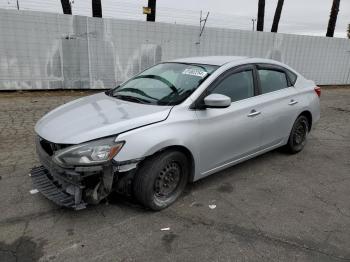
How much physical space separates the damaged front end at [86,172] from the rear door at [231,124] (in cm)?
100

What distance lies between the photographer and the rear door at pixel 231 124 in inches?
149

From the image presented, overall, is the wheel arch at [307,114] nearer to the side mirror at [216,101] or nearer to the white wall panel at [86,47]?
the side mirror at [216,101]

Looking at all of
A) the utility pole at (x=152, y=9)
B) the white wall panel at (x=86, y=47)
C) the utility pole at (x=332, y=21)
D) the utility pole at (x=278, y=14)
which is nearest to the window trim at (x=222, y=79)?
the white wall panel at (x=86, y=47)

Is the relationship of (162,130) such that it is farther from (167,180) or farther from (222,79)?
(222,79)

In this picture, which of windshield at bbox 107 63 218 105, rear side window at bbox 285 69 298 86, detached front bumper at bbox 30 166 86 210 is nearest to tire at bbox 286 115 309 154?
rear side window at bbox 285 69 298 86

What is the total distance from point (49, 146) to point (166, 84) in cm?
160

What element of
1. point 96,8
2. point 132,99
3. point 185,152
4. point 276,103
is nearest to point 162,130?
point 185,152

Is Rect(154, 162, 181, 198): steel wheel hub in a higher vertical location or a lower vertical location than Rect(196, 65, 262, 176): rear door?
lower

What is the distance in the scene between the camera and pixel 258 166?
4.96m

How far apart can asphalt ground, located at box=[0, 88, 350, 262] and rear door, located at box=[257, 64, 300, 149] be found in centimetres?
51

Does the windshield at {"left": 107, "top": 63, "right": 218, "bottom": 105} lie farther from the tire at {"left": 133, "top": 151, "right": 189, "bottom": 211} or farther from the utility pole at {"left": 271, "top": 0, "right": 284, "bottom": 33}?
the utility pole at {"left": 271, "top": 0, "right": 284, "bottom": 33}

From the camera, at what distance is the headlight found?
3004mm

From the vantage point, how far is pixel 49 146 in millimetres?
3316

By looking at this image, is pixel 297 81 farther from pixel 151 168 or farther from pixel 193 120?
pixel 151 168
